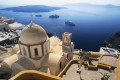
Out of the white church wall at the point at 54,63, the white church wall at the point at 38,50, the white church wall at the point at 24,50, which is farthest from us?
the white church wall at the point at 24,50

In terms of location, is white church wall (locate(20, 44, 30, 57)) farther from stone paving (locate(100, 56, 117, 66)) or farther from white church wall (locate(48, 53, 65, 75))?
stone paving (locate(100, 56, 117, 66))

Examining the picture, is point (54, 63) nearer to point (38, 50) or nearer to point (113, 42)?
point (38, 50)

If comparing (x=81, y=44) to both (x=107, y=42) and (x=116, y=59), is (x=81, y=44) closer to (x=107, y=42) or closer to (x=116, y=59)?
(x=107, y=42)

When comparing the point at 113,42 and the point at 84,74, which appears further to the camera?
the point at 113,42

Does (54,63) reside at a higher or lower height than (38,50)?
lower

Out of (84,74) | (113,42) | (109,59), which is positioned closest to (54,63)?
(84,74)

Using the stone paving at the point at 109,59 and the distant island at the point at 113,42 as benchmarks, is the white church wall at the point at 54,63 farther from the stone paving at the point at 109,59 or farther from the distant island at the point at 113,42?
the distant island at the point at 113,42

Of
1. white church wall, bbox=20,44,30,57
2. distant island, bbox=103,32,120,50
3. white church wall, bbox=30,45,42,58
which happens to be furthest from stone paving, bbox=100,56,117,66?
distant island, bbox=103,32,120,50

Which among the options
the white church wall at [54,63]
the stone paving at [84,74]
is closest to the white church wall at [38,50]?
the white church wall at [54,63]

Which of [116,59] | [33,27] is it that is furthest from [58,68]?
[116,59]

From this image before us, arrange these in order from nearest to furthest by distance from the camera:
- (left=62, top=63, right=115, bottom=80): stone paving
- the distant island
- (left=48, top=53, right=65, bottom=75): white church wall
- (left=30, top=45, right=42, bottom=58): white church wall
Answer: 1. (left=62, top=63, right=115, bottom=80): stone paving
2. (left=48, top=53, right=65, bottom=75): white church wall
3. (left=30, top=45, right=42, bottom=58): white church wall
4. the distant island

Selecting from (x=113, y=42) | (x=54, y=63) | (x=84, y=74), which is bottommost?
(x=113, y=42)
